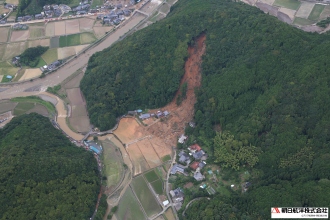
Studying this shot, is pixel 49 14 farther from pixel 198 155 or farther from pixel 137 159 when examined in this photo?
pixel 198 155

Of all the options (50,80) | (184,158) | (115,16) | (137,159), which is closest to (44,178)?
(137,159)

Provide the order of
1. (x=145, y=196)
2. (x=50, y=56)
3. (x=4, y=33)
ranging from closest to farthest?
1. (x=145, y=196)
2. (x=50, y=56)
3. (x=4, y=33)

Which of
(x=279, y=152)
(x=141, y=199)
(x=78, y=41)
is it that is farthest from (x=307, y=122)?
(x=78, y=41)

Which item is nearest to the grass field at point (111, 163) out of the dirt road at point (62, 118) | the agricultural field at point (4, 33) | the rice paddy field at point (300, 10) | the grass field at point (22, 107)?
the dirt road at point (62, 118)

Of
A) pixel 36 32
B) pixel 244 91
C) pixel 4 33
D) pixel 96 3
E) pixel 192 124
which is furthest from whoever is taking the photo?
pixel 96 3

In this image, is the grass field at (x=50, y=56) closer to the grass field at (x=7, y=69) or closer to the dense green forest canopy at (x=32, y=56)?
the dense green forest canopy at (x=32, y=56)

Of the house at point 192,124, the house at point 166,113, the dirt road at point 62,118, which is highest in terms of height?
the house at point 192,124
